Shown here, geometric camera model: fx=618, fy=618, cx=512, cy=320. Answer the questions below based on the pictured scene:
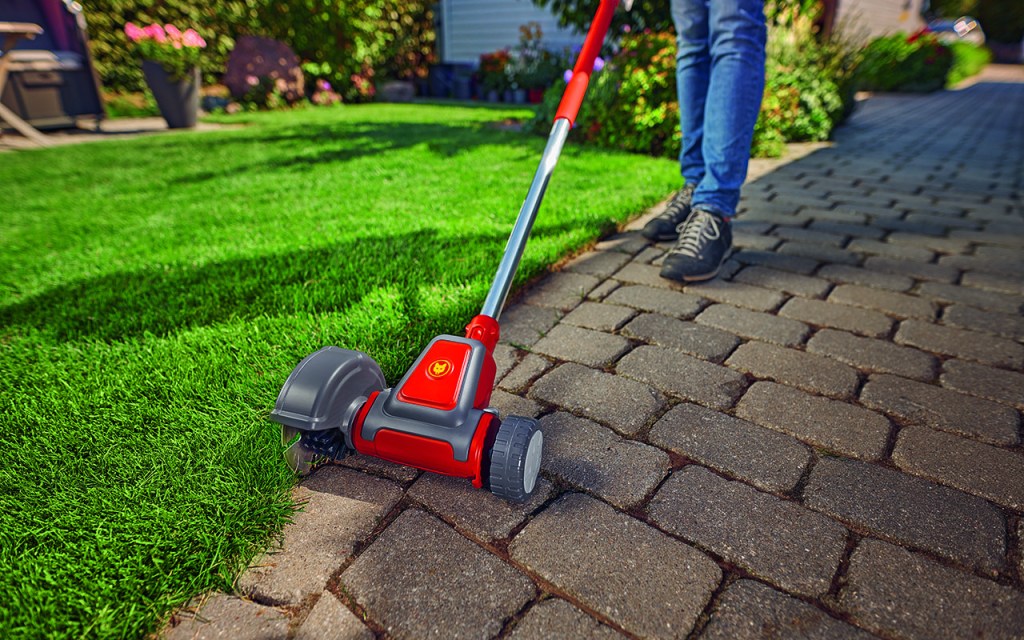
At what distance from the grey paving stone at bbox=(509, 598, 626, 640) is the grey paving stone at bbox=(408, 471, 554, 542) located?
7.8 inches

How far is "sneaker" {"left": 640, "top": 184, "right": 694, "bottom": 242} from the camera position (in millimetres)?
3062

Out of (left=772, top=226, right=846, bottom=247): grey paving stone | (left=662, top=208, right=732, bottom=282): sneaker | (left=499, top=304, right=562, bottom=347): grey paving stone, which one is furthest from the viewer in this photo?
(left=772, top=226, right=846, bottom=247): grey paving stone

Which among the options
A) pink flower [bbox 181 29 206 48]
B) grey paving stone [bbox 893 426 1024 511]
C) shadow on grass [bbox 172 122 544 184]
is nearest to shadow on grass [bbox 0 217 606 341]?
grey paving stone [bbox 893 426 1024 511]

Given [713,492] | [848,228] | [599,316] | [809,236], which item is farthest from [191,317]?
[848,228]

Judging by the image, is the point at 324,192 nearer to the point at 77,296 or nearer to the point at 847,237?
the point at 77,296

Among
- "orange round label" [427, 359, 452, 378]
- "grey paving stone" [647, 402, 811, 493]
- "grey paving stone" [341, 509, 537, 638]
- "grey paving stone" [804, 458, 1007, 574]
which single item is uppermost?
"orange round label" [427, 359, 452, 378]

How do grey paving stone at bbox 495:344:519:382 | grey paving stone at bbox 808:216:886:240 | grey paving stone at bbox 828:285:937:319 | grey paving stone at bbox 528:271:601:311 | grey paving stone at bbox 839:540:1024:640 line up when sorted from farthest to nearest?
grey paving stone at bbox 808:216:886:240, grey paving stone at bbox 528:271:601:311, grey paving stone at bbox 828:285:937:319, grey paving stone at bbox 495:344:519:382, grey paving stone at bbox 839:540:1024:640

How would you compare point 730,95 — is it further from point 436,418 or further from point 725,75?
point 436,418

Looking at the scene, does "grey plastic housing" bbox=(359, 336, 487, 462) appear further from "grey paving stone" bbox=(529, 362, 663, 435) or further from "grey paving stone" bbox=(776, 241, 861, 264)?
"grey paving stone" bbox=(776, 241, 861, 264)

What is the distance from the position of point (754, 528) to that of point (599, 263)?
171cm

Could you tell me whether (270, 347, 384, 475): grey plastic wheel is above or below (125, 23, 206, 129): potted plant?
below

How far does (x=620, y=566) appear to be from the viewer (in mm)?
1179

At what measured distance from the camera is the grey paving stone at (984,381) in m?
1.72

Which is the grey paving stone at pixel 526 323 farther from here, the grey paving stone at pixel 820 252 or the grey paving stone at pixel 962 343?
the grey paving stone at pixel 820 252
